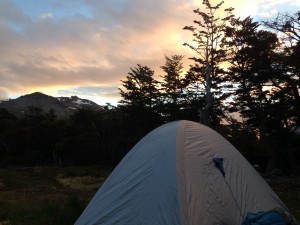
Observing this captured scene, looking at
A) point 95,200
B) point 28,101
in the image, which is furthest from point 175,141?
point 28,101

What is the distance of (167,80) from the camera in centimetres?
4469

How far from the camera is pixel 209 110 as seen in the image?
111ft

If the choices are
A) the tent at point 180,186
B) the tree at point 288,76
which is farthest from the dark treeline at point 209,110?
the tent at point 180,186

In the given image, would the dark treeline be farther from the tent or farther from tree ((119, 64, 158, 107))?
the tent

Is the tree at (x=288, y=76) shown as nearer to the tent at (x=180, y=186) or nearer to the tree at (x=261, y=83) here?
the tree at (x=261, y=83)

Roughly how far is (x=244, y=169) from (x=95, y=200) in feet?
9.12

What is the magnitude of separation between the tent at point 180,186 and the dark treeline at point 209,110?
19.0 m

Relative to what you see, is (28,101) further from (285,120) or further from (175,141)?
(175,141)

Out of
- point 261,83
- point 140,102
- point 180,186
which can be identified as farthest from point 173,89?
point 180,186

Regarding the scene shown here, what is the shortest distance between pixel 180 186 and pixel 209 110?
2835 cm

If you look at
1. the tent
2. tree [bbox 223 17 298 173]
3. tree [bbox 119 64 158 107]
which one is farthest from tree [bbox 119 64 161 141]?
the tent

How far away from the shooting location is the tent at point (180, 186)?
586 cm

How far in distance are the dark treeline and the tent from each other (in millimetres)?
18958

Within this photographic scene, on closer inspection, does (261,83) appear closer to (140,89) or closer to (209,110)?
(209,110)
